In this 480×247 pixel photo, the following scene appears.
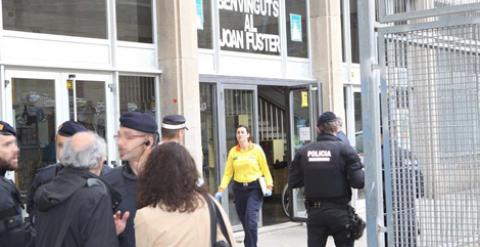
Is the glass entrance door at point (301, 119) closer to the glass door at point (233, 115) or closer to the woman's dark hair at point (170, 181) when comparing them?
the glass door at point (233, 115)

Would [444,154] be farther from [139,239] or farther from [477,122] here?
[139,239]

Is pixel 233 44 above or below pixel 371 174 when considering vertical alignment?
above

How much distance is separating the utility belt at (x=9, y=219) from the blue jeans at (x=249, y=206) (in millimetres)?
4990

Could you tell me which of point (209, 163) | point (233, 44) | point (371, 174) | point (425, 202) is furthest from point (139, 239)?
point (233, 44)

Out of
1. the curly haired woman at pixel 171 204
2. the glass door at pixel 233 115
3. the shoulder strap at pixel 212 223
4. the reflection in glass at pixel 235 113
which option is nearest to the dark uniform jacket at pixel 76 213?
the curly haired woman at pixel 171 204

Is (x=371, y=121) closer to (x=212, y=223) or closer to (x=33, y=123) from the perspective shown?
(x=212, y=223)

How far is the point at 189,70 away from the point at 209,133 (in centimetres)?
130

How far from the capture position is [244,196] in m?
8.71

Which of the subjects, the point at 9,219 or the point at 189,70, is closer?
the point at 9,219

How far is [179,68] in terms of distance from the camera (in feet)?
31.2

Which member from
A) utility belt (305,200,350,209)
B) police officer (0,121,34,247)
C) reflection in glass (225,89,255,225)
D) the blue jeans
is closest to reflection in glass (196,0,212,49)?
reflection in glass (225,89,255,225)

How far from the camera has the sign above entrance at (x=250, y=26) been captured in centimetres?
1093

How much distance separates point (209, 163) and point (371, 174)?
7161 millimetres

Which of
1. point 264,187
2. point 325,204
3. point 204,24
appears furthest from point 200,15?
point 325,204
